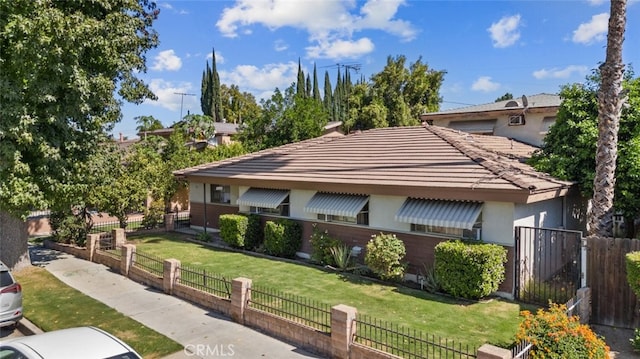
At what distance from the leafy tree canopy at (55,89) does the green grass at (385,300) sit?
19.5 ft

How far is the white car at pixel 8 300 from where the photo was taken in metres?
10.9

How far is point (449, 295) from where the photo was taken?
43.2 ft

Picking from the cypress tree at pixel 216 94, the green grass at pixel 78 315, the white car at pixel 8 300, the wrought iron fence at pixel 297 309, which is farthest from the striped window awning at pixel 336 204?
the cypress tree at pixel 216 94

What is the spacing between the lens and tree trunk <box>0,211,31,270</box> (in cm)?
1700

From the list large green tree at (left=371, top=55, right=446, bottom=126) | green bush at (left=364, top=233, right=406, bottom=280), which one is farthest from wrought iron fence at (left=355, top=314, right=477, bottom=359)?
large green tree at (left=371, top=55, right=446, bottom=126)

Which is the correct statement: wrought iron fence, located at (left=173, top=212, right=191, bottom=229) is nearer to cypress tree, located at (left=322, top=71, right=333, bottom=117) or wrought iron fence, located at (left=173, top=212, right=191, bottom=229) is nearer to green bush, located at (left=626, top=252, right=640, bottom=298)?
green bush, located at (left=626, top=252, right=640, bottom=298)

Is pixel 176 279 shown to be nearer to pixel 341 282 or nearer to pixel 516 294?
pixel 341 282

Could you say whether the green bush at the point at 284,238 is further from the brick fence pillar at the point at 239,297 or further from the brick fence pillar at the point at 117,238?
the brick fence pillar at the point at 117,238

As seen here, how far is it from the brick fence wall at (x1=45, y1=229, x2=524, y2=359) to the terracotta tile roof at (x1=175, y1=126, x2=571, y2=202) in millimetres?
6084

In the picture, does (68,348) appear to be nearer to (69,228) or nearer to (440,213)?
(440,213)

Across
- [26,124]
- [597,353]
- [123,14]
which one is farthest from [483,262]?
[123,14]

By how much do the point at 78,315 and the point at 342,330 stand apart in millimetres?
8090

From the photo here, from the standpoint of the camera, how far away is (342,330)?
9117 millimetres

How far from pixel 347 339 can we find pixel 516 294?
6.43m
